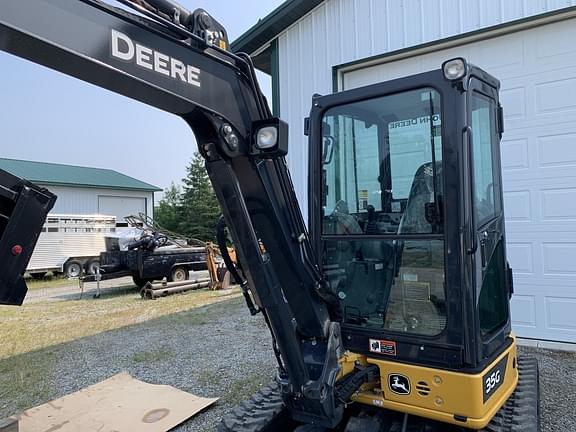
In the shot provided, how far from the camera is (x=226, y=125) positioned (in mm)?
2078

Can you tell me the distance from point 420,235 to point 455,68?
0.94 m

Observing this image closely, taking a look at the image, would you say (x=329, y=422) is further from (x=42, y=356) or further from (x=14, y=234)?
(x=42, y=356)

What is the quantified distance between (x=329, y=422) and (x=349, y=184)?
4.73ft

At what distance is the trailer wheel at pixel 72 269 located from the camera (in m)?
16.1

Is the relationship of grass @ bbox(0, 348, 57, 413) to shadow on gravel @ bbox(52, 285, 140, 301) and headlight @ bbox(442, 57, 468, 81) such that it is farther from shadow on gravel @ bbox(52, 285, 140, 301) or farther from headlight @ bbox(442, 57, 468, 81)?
shadow on gravel @ bbox(52, 285, 140, 301)

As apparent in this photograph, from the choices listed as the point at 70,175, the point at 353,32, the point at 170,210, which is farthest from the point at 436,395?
the point at 170,210

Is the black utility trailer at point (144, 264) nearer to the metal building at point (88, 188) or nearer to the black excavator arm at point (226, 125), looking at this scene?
the black excavator arm at point (226, 125)

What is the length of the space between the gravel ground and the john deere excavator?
97 cm

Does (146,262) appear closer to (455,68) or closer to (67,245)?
(67,245)

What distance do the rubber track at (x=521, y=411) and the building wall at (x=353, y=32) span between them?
420 cm

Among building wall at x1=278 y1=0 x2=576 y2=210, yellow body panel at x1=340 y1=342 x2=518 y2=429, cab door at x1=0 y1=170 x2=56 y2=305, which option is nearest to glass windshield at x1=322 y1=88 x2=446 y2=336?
yellow body panel at x1=340 y1=342 x2=518 y2=429

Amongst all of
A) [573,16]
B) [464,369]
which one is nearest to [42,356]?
[464,369]

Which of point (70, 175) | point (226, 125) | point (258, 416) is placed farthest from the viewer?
point (70, 175)

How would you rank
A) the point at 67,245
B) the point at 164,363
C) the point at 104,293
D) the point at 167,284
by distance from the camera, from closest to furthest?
the point at 164,363, the point at 167,284, the point at 104,293, the point at 67,245
